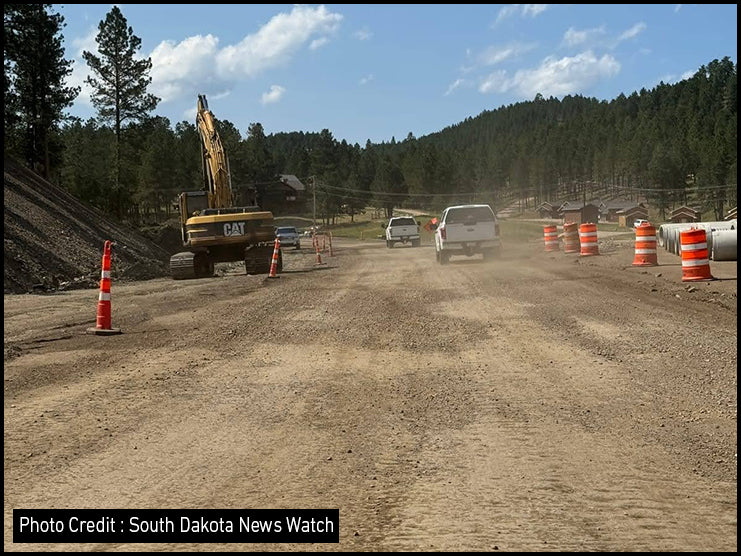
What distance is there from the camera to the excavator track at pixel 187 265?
23578mm

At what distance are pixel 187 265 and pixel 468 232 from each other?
9426 mm

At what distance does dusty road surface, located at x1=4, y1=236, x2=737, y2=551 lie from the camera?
412 centimetres

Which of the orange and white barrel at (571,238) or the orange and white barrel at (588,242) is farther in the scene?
the orange and white barrel at (571,238)

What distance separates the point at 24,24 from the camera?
46.8 meters

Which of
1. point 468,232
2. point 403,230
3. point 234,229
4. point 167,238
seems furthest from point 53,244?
point 403,230

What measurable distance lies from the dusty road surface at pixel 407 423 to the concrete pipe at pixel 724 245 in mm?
9452

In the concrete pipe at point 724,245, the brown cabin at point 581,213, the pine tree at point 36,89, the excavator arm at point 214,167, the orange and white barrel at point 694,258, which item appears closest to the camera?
the orange and white barrel at point 694,258

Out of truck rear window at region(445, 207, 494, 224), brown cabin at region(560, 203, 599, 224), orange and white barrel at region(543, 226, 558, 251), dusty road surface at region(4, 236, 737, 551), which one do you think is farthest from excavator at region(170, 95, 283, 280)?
brown cabin at region(560, 203, 599, 224)

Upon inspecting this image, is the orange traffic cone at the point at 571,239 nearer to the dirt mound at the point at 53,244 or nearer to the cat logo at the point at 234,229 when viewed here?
the cat logo at the point at 234,229

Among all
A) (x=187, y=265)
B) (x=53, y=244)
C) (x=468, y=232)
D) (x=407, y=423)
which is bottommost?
(x=407, y=423)

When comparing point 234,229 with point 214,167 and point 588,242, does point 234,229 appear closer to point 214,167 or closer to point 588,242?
point 214,167

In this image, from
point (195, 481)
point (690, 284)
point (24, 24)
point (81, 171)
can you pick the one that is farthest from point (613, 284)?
point (81, 171)

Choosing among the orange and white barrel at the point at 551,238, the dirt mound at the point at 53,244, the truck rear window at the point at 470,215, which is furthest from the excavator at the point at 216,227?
the orange and white barrel at the point at 551,238

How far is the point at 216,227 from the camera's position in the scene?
23781 millimetres
